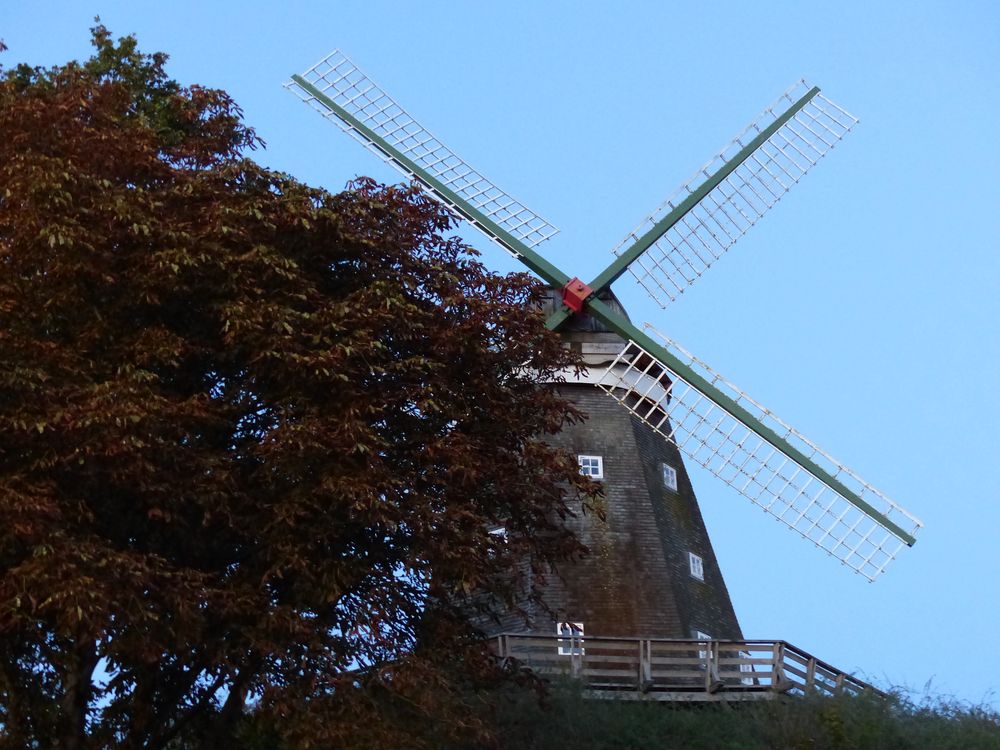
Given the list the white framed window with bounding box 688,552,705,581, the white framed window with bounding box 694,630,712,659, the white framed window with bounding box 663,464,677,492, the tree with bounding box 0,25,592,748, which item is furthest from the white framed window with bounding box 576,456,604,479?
the tree with bounding box 0,25,592,748

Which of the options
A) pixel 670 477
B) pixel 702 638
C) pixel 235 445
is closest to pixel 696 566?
pixel 702 638

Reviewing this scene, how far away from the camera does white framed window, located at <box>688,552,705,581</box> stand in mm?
29267

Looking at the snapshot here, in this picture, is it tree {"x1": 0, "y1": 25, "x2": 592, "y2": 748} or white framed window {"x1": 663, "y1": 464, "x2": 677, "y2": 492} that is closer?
tree {"x1": 0, "y1": 25, "x2": 592, "y2": 748}

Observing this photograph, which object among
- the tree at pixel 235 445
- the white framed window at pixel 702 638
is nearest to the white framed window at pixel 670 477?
the white framed window at pixel 702 638

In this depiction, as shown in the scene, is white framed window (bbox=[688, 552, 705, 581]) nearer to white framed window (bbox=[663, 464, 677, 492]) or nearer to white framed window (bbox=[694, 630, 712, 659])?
white framed window (bbox=[694, 630, 712, 659])

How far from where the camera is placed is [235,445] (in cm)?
1994

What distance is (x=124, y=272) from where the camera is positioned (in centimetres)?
1927

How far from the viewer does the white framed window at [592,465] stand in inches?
1155

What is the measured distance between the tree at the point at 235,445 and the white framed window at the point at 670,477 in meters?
9.12

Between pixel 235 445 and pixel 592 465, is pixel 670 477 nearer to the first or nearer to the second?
pixel 592 465

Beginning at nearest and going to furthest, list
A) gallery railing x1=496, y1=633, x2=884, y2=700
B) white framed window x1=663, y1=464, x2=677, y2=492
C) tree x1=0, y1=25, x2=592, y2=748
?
tree x1=0, y1=25, x2=592, y2=748 < gallery railing x1=496, y1=633, x2=884, y2=700 < white framed window x1=663, y1=464, x2=677, y2=492

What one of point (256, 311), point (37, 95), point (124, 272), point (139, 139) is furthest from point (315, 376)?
point (37, 95)

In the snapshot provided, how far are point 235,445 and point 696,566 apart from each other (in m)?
12.1

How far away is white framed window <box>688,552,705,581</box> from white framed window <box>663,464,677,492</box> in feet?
4.75
